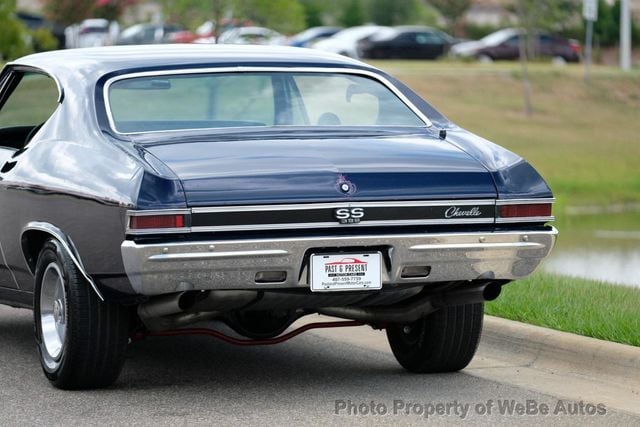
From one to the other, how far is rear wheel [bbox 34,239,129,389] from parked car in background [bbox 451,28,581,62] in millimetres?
48536

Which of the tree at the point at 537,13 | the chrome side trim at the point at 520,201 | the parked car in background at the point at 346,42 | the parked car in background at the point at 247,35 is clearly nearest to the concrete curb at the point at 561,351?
the chrome side trim at the point at 520,201

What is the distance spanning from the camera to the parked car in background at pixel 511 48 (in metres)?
56.2

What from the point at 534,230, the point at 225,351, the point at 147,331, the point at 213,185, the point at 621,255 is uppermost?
the point at 213,185

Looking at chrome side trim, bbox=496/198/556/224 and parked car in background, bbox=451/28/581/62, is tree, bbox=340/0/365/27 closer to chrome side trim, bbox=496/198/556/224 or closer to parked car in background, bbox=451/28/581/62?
parked car in background, bbox=451/28/581/62

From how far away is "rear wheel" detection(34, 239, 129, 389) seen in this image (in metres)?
6.55

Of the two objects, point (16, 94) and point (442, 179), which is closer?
point (442, 179)

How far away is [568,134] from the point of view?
3272 centimetres

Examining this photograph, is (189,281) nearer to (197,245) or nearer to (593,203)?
(197,245)

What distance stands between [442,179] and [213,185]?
1.04m

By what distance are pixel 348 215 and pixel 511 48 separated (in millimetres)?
50842

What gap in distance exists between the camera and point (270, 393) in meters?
6.84

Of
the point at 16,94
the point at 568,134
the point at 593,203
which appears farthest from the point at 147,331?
the point at 568,134

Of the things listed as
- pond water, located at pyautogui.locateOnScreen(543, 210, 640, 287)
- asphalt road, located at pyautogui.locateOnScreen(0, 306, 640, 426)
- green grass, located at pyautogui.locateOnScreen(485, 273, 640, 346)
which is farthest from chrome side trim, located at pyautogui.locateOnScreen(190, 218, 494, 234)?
pond water, located at pyautogui.locateOnScreen(543, 210, 640, 287)

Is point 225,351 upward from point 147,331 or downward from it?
downward
